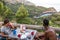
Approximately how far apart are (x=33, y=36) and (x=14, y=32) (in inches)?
13.9

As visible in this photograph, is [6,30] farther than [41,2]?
No

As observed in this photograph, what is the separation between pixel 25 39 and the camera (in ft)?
11.4


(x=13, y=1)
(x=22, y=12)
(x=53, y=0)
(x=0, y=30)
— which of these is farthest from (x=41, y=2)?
(x=0, y=30)

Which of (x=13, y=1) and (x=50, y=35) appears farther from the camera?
(x=13, y=1)

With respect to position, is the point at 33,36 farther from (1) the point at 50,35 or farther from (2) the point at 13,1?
(2) the point at 13,1

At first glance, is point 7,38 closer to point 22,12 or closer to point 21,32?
point 21,32

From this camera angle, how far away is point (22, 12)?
40.7 ft

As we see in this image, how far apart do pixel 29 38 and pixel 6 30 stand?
48 cm

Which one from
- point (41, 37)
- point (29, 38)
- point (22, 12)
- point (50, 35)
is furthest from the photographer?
point (22, 12)

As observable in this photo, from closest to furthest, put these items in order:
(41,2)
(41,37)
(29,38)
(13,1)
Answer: (41,37) → (29,38) → (13,1) → (41,2)

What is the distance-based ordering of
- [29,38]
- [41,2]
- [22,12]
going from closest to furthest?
[29,38] → [22,12] → [41,2]

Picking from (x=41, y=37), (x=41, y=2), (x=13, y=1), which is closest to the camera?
(x=41, y=37)

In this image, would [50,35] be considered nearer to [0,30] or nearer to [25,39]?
[25,39]

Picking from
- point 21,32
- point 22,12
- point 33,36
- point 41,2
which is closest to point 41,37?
point 33,36
